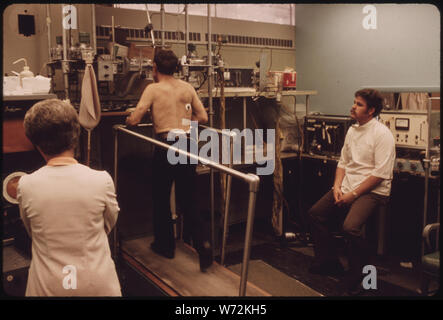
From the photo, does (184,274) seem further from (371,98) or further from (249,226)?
(371,98)

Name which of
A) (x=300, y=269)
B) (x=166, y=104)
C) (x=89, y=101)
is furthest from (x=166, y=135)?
(x=300, y=269)

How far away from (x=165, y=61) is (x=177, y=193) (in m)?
0.93

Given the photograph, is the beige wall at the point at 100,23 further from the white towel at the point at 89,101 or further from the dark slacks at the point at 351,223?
the dark slacks at the point at 351,223

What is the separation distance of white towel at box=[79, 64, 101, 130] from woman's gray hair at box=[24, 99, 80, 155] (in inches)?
56.3

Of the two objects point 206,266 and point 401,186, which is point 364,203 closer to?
point 401,186

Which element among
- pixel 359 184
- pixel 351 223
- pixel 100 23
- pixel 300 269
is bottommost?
pixel 300 269

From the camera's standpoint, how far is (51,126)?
5.28 ft

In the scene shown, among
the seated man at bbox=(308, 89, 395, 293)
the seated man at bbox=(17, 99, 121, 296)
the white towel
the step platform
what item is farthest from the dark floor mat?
the seated man at bbox=(17, 99, 121, 296)

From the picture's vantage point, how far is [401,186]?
399cm

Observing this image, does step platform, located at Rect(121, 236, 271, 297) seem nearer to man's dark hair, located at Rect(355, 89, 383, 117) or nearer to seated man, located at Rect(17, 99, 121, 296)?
seated man, located at Rect(17, 99, 121, 296)

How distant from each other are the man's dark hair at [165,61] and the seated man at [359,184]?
148 cm

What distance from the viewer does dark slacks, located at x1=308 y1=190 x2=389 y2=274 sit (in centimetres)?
331
